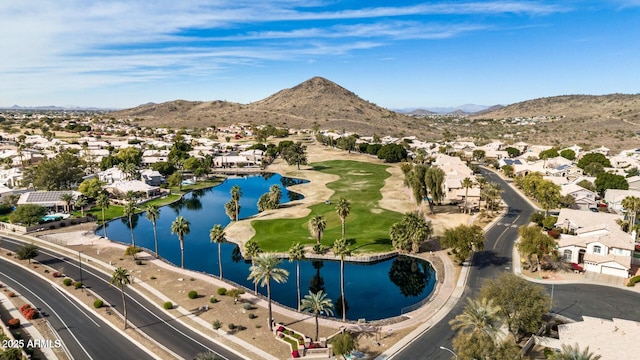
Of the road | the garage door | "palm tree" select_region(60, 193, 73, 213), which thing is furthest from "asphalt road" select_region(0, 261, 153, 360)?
the garage door

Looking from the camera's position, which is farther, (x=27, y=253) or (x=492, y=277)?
(x=27, y=253)

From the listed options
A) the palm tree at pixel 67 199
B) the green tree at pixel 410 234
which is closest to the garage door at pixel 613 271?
the green tree at pixel 410 234

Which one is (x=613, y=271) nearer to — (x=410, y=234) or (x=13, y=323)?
(x=410, y=234)

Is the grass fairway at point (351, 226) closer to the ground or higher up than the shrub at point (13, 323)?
higher up

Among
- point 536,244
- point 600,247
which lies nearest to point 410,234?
point 536,244

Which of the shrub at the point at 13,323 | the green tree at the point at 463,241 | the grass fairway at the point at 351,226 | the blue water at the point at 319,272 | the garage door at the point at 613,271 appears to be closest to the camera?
the shrub at the point at 13,323

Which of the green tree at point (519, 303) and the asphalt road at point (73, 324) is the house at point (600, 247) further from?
the asphalt road at point (73, 324)

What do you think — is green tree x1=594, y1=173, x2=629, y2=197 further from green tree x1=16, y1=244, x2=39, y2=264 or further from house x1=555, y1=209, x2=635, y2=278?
green tree x1=16, y1=244, x2=39, y2=264
